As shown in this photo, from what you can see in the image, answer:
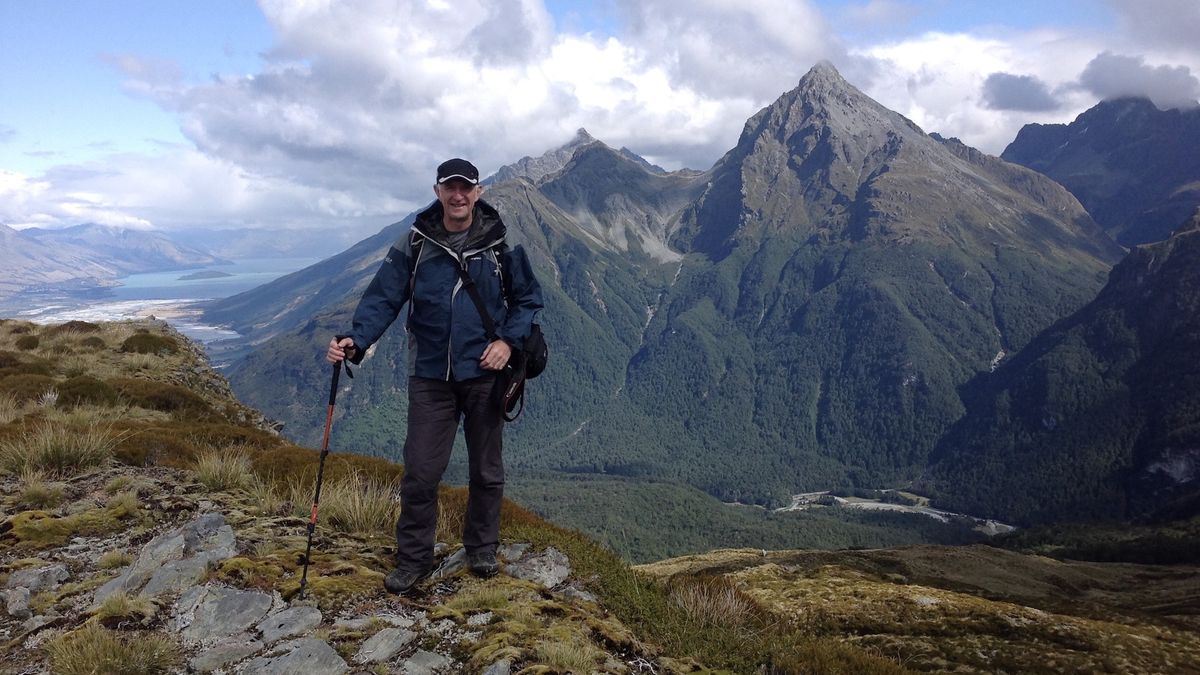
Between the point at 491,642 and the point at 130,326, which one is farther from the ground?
the point at 130,326

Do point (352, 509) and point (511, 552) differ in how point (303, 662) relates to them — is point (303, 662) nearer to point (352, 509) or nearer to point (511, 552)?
point (511, 552)

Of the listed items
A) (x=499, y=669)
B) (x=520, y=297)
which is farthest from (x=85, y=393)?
(x=499, y=669)

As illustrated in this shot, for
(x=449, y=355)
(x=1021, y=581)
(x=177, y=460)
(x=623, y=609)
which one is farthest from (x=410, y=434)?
(x=1021, y=581)

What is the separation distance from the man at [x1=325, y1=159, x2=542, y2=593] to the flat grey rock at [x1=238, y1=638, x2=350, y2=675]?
58.8 inches

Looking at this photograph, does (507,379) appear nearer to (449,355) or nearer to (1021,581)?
(449,355)

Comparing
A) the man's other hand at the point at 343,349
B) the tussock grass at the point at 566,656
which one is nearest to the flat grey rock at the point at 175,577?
the man's other hand at the point at 343,349

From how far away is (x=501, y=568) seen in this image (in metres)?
7.68

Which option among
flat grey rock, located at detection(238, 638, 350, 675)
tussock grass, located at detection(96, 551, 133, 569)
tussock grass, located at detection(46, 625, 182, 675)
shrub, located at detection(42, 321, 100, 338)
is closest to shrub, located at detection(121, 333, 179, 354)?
shrub, located at detection(42, 321, 100, 338)

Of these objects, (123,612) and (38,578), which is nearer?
(123,612)

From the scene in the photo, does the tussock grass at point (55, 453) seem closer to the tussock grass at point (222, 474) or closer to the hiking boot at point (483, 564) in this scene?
the tussock grass at point (222, 474)

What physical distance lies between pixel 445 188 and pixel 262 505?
5734 mm

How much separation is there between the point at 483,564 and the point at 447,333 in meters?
2.75

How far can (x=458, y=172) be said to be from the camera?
7.09 m

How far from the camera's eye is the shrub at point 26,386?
687 inches
